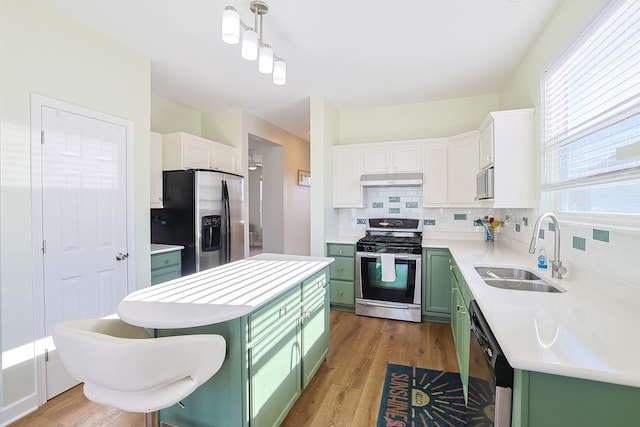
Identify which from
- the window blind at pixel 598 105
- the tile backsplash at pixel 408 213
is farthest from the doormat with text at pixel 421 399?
the tile backsplash at pixel 408 213

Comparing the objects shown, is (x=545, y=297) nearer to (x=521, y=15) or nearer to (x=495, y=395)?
(x=495, y=395)

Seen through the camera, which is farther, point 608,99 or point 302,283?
point 302,283

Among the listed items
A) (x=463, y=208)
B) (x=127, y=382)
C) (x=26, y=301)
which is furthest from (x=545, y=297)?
(x=26, y=301)

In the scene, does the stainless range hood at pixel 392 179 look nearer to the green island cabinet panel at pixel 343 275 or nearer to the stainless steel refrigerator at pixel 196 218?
the green island cabinet panel at pixel 343 275

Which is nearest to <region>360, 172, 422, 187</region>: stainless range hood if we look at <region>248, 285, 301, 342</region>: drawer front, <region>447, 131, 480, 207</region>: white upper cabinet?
<region>447, 131, 480, 207</region>: white upper cabinet

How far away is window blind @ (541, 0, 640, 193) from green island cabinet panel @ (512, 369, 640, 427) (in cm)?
93

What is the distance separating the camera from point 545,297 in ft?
4.97

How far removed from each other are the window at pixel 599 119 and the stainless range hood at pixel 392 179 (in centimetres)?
155

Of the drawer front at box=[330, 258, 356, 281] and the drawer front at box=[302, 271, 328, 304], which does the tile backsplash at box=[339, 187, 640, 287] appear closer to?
the drawer front at box=[330, 258, 356, 281]

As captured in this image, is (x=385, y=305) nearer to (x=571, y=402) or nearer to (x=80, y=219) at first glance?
(x=571, y=402)

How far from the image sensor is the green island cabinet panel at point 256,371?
4.53ft

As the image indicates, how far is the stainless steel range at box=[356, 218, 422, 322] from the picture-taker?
3416 millimetres

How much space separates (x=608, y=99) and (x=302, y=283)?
1.96 m

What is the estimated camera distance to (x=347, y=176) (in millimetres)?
4078
